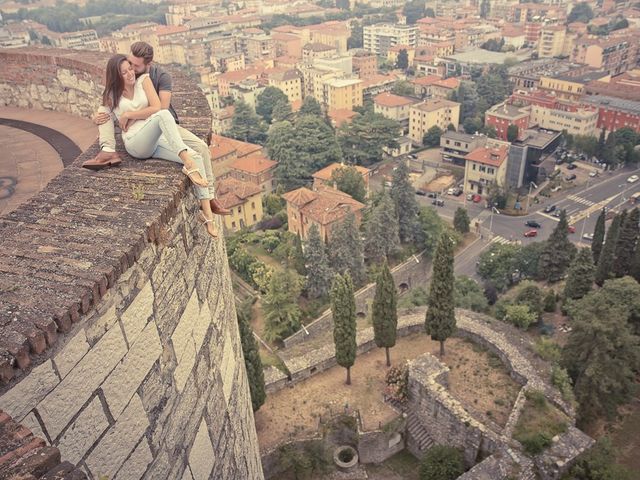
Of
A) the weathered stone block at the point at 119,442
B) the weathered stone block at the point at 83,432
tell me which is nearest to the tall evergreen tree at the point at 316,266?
the weathered stone block at the point at 119,442

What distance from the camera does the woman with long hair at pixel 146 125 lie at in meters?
4.29

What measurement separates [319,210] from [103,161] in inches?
1137

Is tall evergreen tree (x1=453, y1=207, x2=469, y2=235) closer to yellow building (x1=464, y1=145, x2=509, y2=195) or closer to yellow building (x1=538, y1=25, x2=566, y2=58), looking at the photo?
yellow building (x1=464, y1=145, x2=509, y2=195)

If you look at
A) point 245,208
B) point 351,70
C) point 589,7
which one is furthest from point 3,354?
point 589,7

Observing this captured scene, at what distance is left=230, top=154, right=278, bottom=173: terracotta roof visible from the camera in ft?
141

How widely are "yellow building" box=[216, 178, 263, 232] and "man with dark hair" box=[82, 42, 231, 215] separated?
31097 millimetres

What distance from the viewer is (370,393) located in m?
17.5

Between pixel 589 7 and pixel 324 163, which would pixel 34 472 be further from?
pixel 589 7

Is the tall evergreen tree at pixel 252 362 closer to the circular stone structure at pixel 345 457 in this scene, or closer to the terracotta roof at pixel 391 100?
the circular stone structure at pixel 345 457

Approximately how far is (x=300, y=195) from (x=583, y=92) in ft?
132

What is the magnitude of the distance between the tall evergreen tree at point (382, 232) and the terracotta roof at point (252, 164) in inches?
571

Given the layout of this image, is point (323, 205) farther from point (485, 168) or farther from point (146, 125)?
point (146, 125)

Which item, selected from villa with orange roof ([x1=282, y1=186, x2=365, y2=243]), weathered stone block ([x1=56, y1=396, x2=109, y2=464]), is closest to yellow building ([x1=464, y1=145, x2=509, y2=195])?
villa with orange roof ([x1=282, y1=186, x2=365, y2=243])

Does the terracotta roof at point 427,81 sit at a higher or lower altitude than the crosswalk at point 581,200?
higher
